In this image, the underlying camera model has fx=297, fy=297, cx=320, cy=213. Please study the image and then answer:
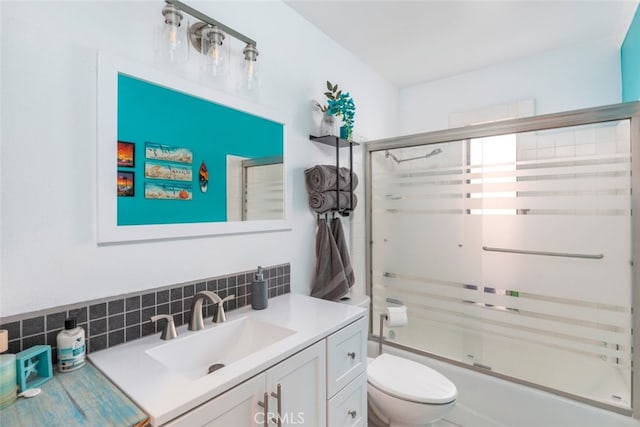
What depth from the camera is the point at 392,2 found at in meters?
1.65

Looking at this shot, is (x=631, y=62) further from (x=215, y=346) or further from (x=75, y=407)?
(x=75, y=407)

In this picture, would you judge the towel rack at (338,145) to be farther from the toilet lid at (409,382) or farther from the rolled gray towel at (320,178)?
the toilet lid at (409,382)

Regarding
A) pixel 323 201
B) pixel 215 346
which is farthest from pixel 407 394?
pixel 323 201

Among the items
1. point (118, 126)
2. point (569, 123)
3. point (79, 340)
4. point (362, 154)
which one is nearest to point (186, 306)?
point (79, 340)

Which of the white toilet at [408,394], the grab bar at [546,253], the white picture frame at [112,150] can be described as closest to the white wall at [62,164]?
the white picture frame at [112,150]

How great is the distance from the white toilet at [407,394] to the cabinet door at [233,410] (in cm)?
91

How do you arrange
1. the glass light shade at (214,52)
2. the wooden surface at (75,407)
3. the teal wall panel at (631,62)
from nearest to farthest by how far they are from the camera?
the wooden surface at (75,407), the glass light shade at (214,52), the teal wall panel at (631,62)

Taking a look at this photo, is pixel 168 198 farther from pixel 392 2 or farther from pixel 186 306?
pixel 392 2

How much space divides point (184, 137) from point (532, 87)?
251 cm

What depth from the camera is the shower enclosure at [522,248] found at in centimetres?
155

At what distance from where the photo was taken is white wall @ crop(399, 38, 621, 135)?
204 centimetres

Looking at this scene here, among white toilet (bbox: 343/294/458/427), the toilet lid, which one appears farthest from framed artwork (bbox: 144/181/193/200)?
the toilet lid

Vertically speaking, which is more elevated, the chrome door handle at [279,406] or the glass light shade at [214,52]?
the glass light shade at [214,52]

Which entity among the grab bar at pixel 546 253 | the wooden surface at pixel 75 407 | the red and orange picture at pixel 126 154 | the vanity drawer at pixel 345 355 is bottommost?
the vanity drawer at pixel 345 355
